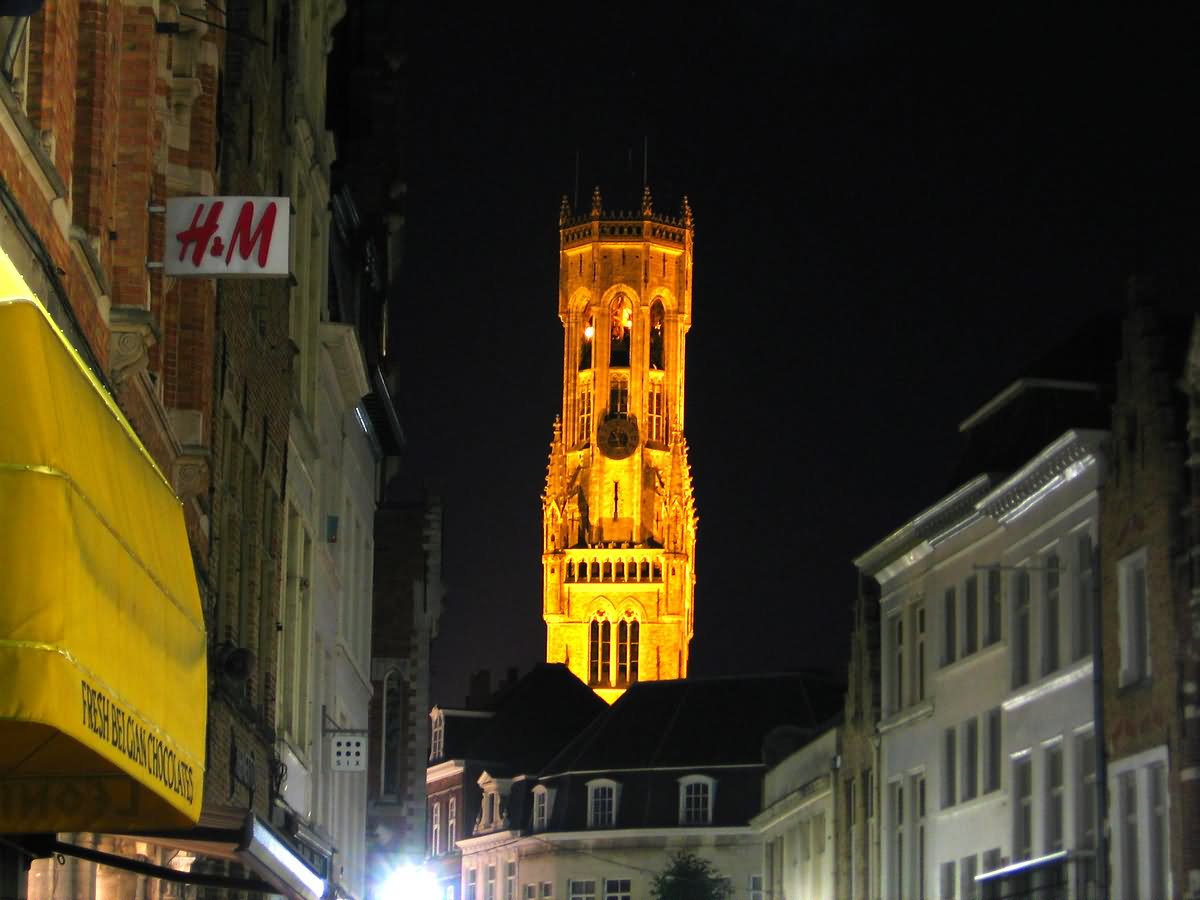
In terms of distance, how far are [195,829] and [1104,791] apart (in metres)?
24.4

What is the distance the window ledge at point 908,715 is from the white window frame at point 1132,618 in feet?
37.8

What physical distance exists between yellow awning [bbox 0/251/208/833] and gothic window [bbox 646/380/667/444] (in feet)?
462

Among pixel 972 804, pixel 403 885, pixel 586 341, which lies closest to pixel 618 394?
pixel 586 341

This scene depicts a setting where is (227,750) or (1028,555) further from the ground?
(1028,555)

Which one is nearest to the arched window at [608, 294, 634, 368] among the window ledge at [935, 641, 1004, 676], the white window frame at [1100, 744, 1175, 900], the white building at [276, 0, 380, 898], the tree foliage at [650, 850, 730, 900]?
the tree foliage at [650, 850, 730, 900]

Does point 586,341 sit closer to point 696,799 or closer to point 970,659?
point 696,799

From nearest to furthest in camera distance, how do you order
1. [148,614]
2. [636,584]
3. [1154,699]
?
1. [148,614]
2. [1154,699]
3. [636,584]

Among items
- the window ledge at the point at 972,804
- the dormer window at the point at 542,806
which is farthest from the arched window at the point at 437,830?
the window ledge at the point at 972,804

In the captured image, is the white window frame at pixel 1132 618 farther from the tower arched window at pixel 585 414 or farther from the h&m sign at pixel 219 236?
the tower arched window at pixel 585 414

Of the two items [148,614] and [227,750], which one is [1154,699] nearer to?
[227,750]

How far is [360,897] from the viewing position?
45.5m

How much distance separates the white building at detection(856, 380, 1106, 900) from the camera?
4166 centimetres

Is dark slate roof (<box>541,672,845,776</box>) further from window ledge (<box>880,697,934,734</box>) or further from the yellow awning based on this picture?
the yellow awning

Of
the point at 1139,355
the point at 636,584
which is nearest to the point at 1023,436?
the point at 1139,355
